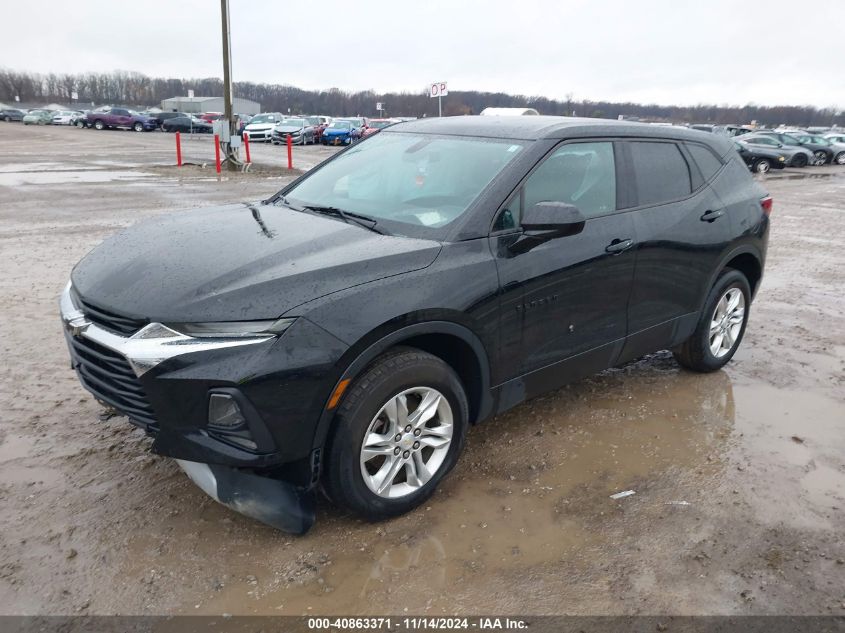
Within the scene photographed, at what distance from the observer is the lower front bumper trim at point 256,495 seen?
2.83m

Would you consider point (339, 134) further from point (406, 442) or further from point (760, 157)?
point (406, 442)

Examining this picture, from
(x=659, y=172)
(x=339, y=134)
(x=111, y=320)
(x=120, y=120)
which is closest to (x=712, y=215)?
(x=659, y=172)

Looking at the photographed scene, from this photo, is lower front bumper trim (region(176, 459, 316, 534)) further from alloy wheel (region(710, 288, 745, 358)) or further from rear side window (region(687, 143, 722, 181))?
rear side window (region(687, 143, 722, 181))

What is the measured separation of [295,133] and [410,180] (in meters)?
34.8

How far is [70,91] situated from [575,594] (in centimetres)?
14659

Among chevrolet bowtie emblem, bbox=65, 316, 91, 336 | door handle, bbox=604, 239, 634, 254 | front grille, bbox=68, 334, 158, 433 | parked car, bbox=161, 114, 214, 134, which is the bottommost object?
front grille, bbox=68, 334, 158, 433

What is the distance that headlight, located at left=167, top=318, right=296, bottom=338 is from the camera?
2.64 m

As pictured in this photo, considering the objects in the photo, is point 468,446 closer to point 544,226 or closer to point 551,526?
point 551,526

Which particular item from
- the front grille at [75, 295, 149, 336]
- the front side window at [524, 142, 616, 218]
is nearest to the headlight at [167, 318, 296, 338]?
the front grille at [75, 295, 149, 336]

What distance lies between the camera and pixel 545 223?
10.9 feet

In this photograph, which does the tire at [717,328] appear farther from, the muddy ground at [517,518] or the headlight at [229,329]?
the headlight at [229,329]

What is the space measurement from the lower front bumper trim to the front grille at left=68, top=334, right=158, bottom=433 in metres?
0.31

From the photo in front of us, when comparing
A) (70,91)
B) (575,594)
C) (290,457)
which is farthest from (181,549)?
(70,91)

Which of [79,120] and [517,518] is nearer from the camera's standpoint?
[517,518]
